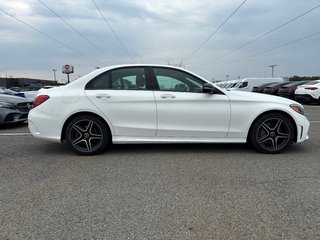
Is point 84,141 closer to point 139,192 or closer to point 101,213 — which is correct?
point 139,192

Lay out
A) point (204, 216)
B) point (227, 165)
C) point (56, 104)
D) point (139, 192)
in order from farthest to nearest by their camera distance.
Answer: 1. point (56, 104)
2. point (227, 165)
3. point (139, 192)
4. point (204, 216)

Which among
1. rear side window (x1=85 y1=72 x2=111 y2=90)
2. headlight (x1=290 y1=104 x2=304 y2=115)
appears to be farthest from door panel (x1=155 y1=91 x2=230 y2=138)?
headlight (x1=290 y1=104 x2=304 y2=115)

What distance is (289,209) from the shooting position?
318 centimetres

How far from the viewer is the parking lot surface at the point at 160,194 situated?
2.79 metres

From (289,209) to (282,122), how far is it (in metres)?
2.50

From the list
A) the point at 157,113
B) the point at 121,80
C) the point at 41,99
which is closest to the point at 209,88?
the point at 157,113

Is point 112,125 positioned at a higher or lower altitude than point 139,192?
higher

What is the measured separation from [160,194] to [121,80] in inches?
98.1

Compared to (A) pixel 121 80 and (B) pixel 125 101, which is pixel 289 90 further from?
(B) pixel 125 101

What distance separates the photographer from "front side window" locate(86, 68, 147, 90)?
17.7 ft

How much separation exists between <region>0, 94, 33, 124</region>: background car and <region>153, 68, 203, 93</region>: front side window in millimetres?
5050

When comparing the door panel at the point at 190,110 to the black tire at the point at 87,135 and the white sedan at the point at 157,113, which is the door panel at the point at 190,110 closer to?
the white sedan at the point at 157,113

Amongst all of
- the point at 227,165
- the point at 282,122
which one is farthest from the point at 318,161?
the point at 227,165

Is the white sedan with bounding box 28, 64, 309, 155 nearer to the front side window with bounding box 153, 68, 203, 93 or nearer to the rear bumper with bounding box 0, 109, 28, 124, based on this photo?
the front side window with bounding box 153, 68, 203, 93
